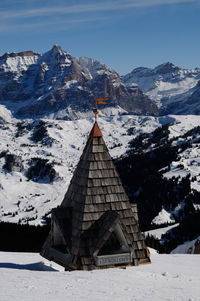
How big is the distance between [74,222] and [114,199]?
5.49ft

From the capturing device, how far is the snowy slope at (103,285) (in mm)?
11656

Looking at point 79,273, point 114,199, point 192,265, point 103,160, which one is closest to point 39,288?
point 79,273

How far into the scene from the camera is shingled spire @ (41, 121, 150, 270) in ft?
49.5

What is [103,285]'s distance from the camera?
1290 cm

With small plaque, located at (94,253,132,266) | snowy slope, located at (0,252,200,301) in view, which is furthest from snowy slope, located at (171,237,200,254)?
snowy slope, located at (0,252,200,301)

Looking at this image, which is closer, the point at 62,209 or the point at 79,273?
the point at 79,273

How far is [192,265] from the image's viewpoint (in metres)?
19.6

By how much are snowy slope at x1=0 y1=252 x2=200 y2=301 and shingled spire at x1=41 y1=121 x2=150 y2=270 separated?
0.61 metres

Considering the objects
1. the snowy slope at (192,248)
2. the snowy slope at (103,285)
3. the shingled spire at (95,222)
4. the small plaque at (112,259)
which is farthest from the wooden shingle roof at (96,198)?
the snowy slope at (192,248)

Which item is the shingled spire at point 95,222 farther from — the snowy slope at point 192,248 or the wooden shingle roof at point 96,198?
the snowy slope at point 192,248

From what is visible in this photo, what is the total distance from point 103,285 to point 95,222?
2.89 metres

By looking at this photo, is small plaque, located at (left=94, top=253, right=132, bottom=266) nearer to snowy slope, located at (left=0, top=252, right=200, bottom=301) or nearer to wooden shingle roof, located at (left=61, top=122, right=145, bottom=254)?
snowy slope, located at (left=0, top=252, right=200, bottom=301)

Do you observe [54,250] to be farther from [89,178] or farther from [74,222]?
[89,178]

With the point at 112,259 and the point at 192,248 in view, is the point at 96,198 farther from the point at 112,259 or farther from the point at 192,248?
the point at 192,248
